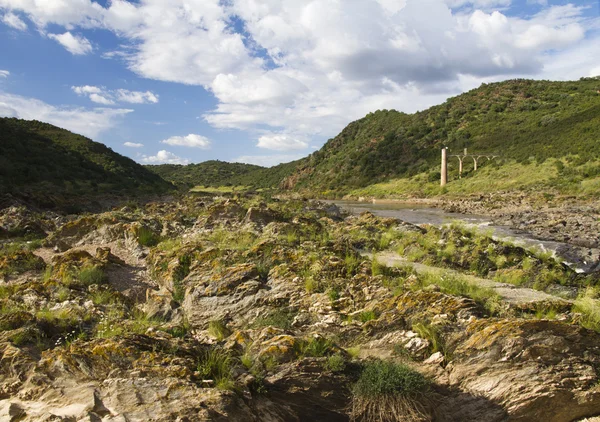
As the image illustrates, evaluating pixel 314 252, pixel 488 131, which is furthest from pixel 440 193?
pixel 314 252

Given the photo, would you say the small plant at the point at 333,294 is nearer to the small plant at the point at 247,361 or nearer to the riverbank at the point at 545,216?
the small plant at the point at 247,361

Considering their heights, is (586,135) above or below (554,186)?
above

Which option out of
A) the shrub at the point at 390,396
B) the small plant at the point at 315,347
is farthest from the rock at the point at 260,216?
the shrub at the point at 390,396

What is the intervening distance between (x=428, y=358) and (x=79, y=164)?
161 ft

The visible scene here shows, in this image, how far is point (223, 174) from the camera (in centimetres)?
12838

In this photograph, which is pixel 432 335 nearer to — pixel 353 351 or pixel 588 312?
pixel 353 351

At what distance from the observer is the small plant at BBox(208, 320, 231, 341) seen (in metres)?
7.86

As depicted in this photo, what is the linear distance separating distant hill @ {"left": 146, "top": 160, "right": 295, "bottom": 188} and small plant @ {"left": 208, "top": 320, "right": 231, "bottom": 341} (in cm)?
8791

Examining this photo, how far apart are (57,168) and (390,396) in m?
44.7

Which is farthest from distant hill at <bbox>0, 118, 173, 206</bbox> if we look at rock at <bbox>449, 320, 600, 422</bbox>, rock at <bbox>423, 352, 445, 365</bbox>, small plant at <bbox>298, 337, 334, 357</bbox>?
rock at <bbox>449, 320, 600, 422</bbox>

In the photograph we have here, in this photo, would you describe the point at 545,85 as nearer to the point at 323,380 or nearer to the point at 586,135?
the point at 586,135

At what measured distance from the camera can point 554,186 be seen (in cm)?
3538

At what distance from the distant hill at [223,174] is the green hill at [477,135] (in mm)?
14506

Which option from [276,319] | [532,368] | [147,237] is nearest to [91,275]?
[147,237]
